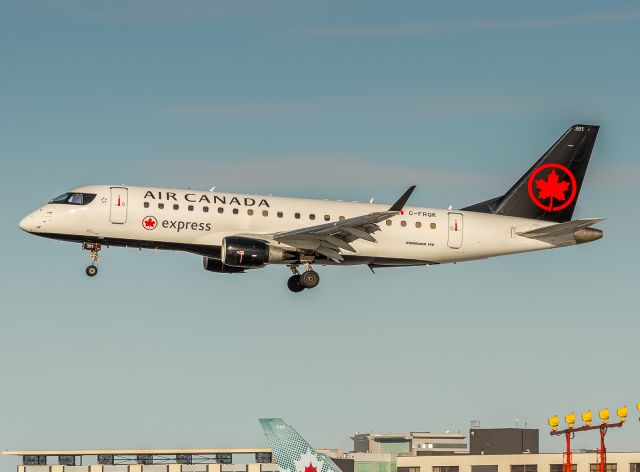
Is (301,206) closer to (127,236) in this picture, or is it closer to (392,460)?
(127,236)

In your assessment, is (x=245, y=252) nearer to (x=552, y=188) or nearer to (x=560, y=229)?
(x=560, y=229)

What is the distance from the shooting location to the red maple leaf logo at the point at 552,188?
283 feet

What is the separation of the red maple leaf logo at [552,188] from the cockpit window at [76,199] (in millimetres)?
27505

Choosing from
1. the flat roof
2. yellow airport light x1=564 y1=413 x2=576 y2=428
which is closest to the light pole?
yellow airport light x1=564 y1=413 x2=576 y2=428

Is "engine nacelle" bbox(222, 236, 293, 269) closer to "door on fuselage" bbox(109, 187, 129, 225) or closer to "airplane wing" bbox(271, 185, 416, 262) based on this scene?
"airplane wing" bbox(271, 185, 416, 262)

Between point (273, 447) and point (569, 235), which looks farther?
point (569, 235)

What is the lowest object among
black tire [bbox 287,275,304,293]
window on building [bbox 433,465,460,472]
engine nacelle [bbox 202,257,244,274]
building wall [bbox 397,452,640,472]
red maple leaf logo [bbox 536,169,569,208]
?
window on building [bbox 433,465,460,472]

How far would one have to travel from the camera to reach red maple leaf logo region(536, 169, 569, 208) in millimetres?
86375

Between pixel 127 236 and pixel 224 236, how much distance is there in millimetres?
5204

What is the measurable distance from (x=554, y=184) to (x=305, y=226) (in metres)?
17.3

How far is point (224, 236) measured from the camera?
77000 mm

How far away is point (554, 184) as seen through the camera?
8681cm

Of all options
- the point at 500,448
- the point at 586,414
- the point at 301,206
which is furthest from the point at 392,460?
the point at 301,206

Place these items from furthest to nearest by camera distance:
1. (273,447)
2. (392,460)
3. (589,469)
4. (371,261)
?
(392,460), (589,469), (371,261), (273,447)
